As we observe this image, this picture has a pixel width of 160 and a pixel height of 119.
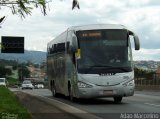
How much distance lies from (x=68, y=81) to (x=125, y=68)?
11.9ft

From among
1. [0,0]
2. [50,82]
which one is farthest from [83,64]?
[0,0]

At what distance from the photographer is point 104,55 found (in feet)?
73.9

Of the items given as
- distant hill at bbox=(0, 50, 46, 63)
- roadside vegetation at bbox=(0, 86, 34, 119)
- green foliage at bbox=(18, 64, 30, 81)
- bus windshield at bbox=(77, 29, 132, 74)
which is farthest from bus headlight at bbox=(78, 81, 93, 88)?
green foliage at bbox=(18, 64, 30, 81)

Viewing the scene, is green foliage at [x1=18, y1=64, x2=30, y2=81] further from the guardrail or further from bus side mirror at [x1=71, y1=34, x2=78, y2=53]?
bus side mirror at [x1=71, y1=34, x2=78, y2=53]

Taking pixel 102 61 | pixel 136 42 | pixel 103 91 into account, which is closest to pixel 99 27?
pixel 102 61

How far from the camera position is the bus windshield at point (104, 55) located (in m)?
22.4

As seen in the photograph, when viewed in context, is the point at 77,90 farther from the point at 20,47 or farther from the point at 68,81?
the point at 20,47

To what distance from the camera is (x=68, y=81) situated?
25141 mm

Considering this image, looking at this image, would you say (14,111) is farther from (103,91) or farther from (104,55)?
(104,55)

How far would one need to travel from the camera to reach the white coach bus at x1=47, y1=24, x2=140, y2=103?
22.2m

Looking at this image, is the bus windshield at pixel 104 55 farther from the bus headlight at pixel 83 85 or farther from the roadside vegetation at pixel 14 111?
the roadside vegetation at pixel 14 111

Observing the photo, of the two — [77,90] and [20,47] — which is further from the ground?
[20,47]

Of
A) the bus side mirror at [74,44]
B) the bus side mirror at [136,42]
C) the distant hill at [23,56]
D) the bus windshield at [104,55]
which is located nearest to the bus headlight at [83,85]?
the bus windshield at [104,55]

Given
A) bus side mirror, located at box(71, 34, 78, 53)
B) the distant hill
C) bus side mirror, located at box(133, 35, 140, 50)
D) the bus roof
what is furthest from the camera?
the distant hill
